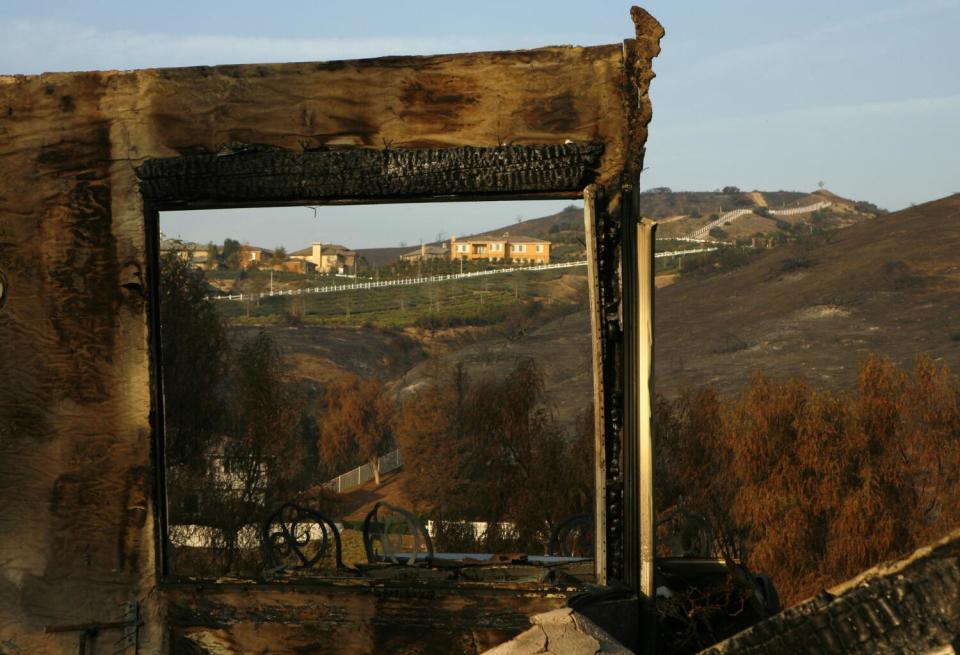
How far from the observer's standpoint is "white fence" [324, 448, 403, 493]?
42312mm

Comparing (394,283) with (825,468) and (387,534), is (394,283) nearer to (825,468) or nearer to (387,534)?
(825,468)

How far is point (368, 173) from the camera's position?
5.04m

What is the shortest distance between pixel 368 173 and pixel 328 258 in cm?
8307

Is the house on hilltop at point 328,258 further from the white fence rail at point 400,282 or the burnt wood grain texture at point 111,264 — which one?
the burnt wood grain texture at point 111,264

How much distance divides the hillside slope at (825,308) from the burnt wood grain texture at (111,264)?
42620 millimetres

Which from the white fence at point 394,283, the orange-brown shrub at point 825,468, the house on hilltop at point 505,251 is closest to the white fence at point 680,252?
the house on hilltop at point 505,251

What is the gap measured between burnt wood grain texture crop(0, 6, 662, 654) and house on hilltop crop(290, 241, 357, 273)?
78329mm

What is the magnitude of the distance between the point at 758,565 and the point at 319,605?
2647 cm

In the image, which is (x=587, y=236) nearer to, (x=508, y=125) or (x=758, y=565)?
(x=508, y=125)

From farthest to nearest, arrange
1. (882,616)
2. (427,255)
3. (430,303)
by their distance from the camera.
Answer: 1. (427,255)
2. (430,303)
3. (882,616)

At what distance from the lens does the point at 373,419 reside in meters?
45.7

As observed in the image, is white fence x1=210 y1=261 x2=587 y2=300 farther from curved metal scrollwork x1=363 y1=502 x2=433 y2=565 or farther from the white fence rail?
curved metal scrollwork x1=363 y1=502 x2=433 y2=565

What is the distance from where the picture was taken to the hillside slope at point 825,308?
50.8m

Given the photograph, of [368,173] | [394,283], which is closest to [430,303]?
[394,283]
